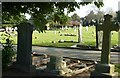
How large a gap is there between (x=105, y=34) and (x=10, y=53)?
416cm

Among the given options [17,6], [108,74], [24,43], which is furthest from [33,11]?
[108,74]

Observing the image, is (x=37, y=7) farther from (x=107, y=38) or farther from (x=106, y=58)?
(x=106, y=58)

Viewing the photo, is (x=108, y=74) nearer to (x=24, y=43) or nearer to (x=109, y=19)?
(x=109, y=19)

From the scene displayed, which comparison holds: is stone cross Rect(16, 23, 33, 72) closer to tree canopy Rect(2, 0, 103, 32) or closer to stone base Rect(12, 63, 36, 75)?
stone base Rect(12, 63, 36, 75)

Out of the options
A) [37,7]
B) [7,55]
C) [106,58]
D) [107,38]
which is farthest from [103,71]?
[7,55]

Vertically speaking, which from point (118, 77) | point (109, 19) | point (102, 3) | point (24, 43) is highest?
point (102, 3)

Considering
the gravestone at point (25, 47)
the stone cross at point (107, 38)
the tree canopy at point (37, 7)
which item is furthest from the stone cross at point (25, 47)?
the stone cross at point (107, 38)

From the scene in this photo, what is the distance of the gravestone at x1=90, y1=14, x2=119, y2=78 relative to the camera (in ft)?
27.2

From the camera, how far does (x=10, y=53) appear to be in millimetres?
10945

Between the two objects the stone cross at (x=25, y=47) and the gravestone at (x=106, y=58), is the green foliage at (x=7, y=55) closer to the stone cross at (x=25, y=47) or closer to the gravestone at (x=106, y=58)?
the stone cross at (x=25, y=47)

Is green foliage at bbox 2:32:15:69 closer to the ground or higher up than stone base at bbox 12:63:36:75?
higher up

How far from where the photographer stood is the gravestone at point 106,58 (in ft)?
27.2

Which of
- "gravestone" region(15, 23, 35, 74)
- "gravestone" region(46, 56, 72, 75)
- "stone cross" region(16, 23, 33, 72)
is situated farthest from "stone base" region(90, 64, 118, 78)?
"stone cross" region(16, 23, 33, 72)

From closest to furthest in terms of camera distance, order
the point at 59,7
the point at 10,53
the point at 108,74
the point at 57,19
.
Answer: the point at 108,74
the point at 59,7
the point at 57,19
the point at 10,53
